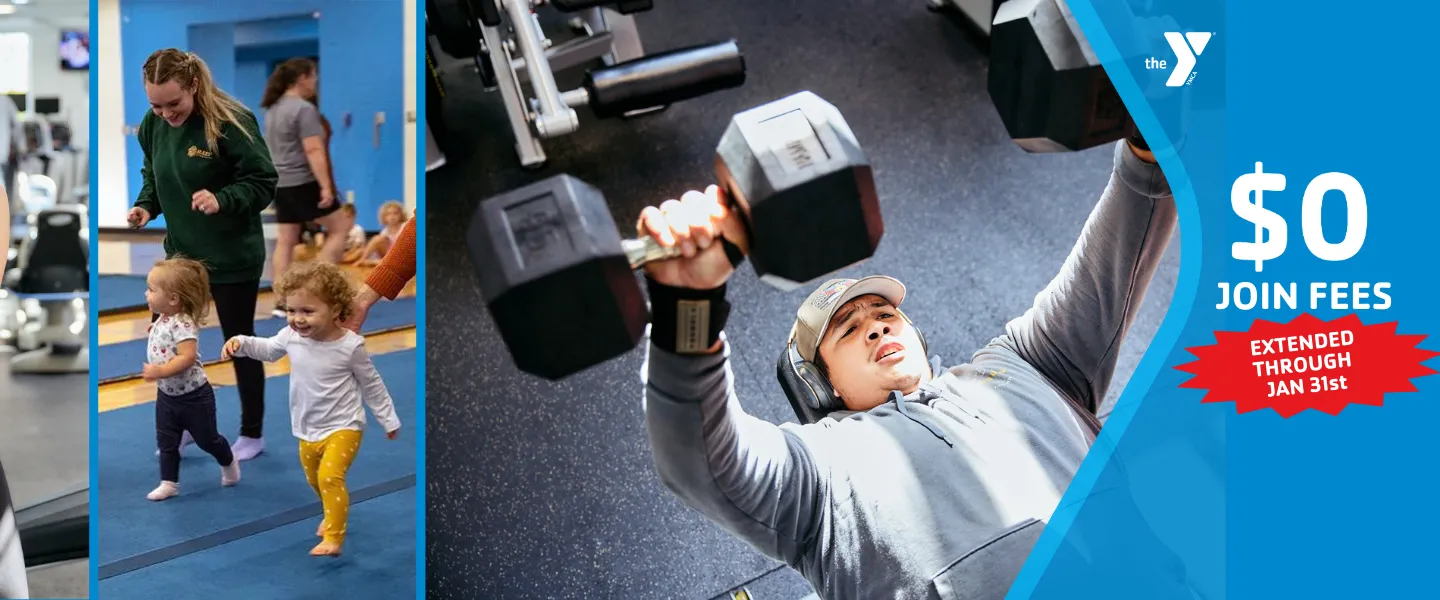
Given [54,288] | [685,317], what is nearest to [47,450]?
[54,288]

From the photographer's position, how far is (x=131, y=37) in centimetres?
162

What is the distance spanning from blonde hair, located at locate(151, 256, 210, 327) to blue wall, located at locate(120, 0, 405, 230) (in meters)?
0.06

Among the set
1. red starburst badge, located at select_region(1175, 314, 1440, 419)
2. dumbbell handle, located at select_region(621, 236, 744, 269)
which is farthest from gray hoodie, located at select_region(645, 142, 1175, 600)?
dumbbell handle, located at select_region(621, 236, 744, 269)

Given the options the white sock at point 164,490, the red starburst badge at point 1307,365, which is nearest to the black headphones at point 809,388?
the red starburst badge at point 1307,365

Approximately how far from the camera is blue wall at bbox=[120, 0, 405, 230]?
162 centimetres

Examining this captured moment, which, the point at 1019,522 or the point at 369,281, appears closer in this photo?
the point at 1019,522

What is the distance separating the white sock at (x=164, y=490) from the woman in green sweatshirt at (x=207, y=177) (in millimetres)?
234

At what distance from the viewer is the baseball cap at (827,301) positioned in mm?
1730

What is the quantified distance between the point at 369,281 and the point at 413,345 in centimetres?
11

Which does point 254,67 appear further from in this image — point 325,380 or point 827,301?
point 827,301

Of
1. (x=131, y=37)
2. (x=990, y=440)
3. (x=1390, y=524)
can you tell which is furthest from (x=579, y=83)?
(x=1390, y=524)

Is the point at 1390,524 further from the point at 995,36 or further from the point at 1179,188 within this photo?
the point at 995,36

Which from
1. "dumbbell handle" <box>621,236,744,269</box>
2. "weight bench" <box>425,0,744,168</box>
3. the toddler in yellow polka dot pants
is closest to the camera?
"dumbbell handle" <box>621,236,744,269</box>

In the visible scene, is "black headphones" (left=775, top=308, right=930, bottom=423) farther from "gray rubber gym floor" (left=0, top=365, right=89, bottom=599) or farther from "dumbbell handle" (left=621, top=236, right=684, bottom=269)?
"gray rubber gym floor" (left=0, top=365, right=89, bottom=599)
